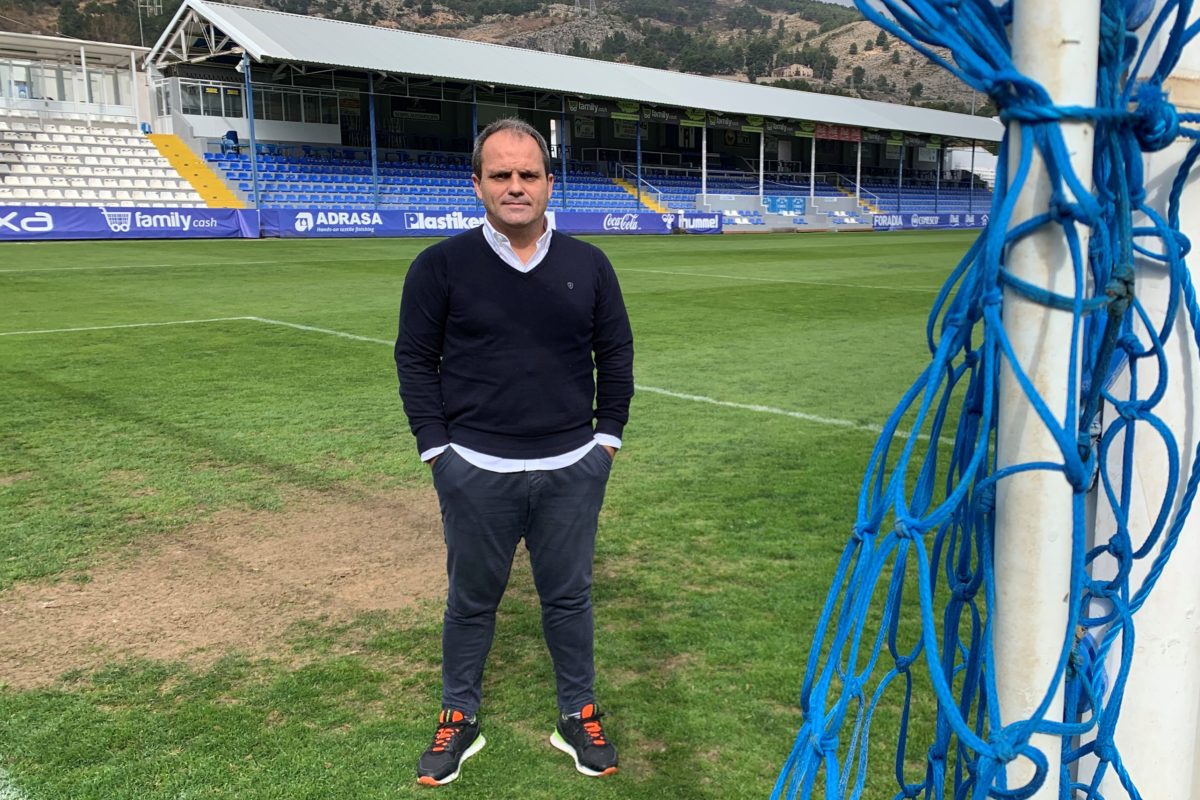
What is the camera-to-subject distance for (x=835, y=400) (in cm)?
828

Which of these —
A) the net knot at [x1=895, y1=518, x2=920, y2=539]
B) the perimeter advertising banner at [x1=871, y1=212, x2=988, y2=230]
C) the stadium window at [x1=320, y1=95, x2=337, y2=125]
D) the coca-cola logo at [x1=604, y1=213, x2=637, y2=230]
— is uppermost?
the stadium window at [x1=320, y1=95, x2=337, y2=125]

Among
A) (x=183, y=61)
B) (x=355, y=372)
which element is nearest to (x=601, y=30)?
(x=183, y=61)

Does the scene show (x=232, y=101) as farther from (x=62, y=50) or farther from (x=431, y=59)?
(x=431, y=59)

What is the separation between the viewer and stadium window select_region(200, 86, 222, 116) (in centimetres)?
3750

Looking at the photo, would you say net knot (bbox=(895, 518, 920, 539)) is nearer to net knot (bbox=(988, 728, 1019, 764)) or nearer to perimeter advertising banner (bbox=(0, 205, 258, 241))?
net knot (bbox=(988, 728, 1019, 764))

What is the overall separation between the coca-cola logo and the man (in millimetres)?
32987

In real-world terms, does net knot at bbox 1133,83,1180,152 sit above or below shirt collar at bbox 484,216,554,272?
above

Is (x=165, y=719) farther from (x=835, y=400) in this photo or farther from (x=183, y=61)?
(x=183, y=61)

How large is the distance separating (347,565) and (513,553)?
1967 mm

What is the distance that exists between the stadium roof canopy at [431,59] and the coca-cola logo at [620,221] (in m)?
5.27

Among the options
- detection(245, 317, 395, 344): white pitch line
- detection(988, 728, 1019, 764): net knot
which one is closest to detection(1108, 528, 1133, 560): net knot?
detection(988, 728, 1019, 764): net knot

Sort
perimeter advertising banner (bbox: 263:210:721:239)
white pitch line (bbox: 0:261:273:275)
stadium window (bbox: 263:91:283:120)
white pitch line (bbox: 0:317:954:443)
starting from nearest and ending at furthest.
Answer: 1. white pitch line (bbox: 0:317:954:443)
2. white pitch line (bbox: 0:261:273:275)
3. perimeter advertising banner (bbox: 263:210:721:239)
4. stadium window (bbox: 263:91:283:120)

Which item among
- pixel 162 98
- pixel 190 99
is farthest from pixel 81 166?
pixel 162 98

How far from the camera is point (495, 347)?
9.45ft
